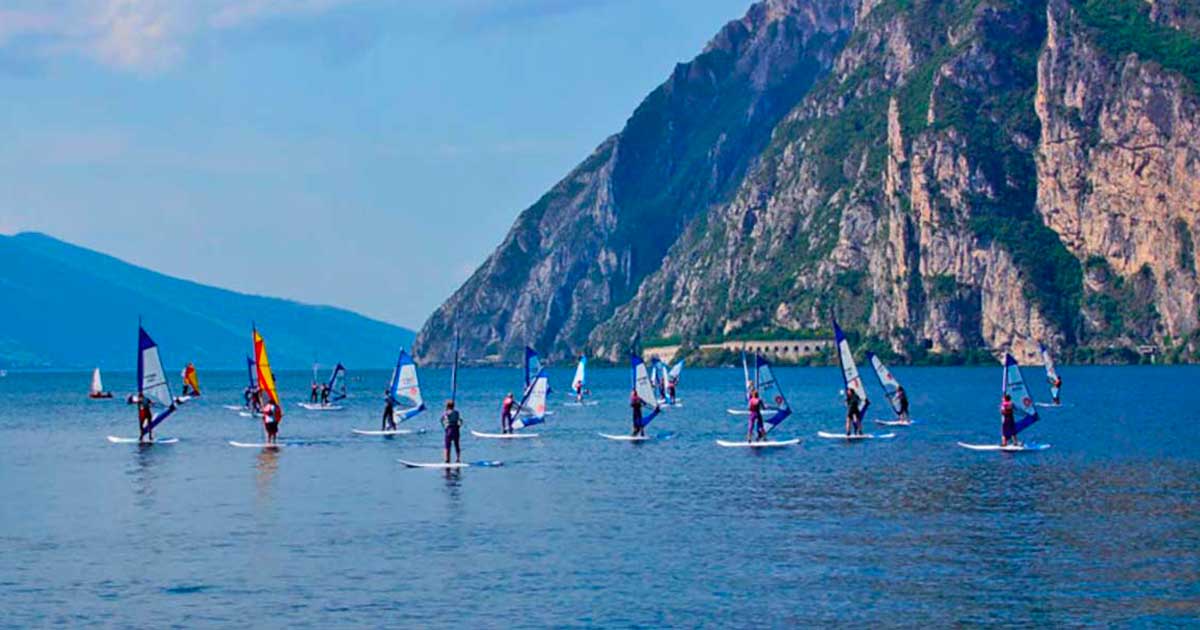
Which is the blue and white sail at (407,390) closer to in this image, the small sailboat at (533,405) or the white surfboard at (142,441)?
the small sailboat at (533,405)

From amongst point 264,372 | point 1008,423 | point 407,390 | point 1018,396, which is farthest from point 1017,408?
point 264,372

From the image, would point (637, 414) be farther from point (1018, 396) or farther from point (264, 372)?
point (1018, 396)

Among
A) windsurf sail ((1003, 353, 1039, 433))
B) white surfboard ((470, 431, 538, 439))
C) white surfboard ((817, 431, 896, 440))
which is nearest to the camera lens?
windsurf sail ((1003, 353, 1039, 433))

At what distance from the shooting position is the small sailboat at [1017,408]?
8506 centimetres

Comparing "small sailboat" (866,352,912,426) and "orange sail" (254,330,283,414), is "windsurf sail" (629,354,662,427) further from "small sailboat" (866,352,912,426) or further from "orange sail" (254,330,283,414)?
"orange sail" (254,330,283,414)

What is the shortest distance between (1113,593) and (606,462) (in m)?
42.5

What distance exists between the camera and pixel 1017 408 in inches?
3425

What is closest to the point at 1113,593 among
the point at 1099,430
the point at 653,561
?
the point at 653,561

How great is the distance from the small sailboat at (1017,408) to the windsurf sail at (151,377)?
1587 inches

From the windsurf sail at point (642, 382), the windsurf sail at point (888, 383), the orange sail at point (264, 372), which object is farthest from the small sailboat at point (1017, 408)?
the orange sail at point (264, 372)

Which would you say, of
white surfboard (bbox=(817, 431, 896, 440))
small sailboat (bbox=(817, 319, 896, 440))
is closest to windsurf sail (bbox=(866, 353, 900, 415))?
white surfboard (bbox=(817, 431, 896, 440))

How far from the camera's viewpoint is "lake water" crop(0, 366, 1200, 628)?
3916cm

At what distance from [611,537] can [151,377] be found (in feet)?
162

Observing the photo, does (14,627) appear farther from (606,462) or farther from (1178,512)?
(606,462)
